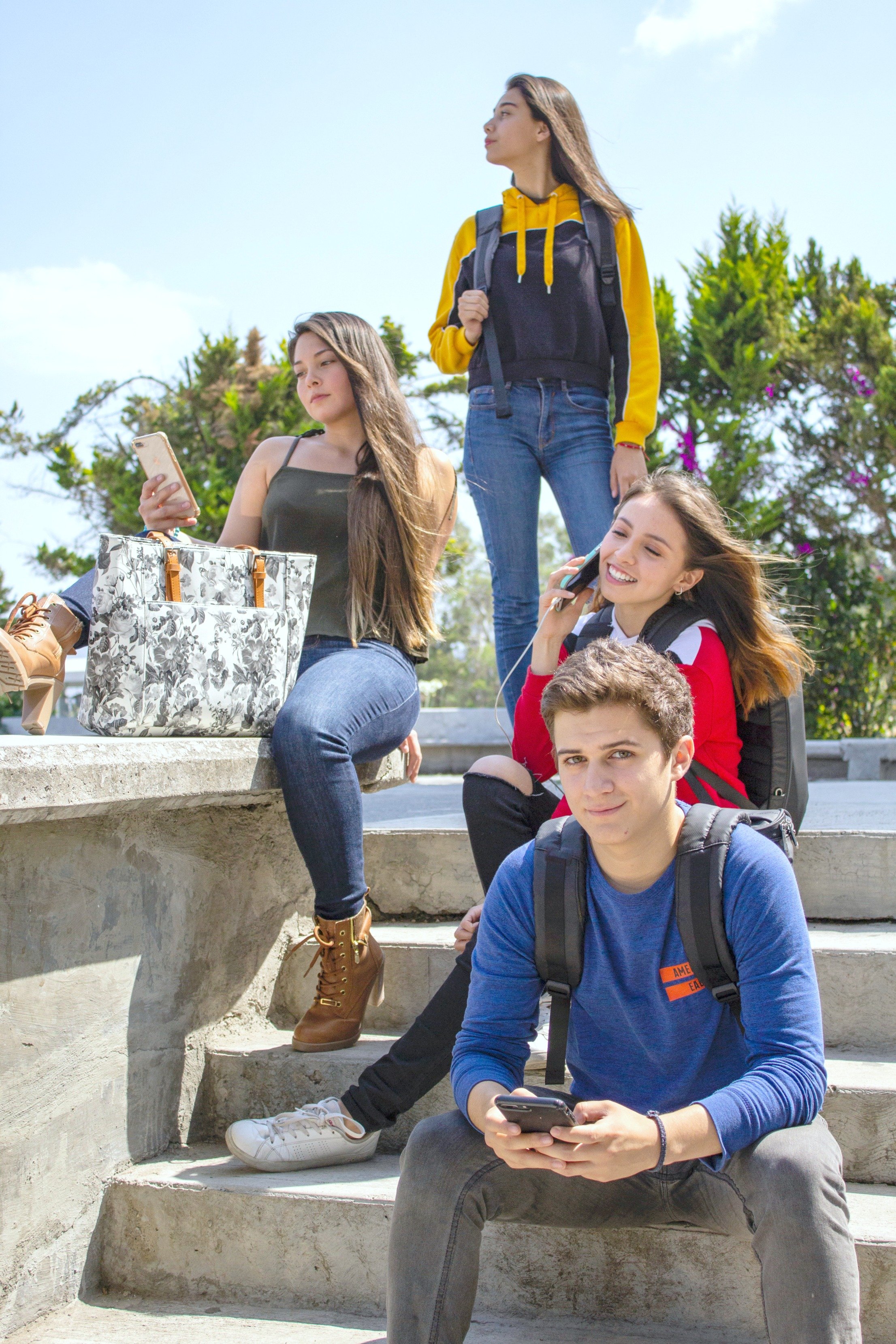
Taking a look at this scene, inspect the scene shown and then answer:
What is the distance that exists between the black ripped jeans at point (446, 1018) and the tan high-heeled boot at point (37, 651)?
95 centimetres

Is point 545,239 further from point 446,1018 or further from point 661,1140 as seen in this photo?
point 661,1140

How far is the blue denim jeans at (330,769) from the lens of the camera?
238 centimetres

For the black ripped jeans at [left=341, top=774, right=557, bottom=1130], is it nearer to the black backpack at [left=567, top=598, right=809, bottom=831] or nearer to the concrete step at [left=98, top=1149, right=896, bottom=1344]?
the concrete step at [left=98, top=1149, right=896, bottom=1344]

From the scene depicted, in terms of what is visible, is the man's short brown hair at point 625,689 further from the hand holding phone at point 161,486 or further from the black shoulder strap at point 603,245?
the black shoulder strap at point 603,245

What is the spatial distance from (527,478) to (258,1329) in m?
2.29

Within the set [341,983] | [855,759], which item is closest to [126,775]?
[341,983]

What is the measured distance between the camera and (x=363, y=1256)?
207 cm

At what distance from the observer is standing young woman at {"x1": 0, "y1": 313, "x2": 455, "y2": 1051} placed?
2406 millimetres

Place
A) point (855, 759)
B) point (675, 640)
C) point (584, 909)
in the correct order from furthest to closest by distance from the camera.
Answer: point (855, 759)
point (675, 640)
point (584, 909)

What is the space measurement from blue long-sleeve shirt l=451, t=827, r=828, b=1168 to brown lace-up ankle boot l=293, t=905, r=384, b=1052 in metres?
0.70

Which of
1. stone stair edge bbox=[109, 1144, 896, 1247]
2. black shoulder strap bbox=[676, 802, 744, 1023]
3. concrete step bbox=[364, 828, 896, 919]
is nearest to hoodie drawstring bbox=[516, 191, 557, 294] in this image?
concrete step bbox=[364, 828, 896, 919]

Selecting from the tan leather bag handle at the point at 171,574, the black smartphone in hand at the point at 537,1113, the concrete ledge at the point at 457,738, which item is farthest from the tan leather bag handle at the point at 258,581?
the concrete ledge at the point at 457,738

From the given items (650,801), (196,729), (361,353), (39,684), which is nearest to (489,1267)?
A: (650,801)

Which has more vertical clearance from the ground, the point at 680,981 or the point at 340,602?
the point at 340,602
